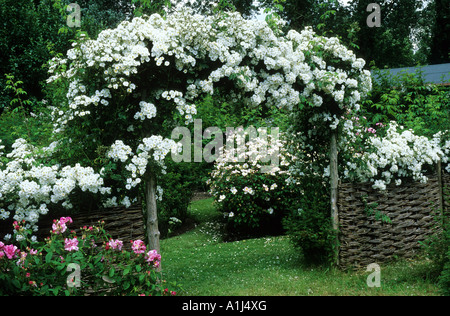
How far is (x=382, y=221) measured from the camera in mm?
5211

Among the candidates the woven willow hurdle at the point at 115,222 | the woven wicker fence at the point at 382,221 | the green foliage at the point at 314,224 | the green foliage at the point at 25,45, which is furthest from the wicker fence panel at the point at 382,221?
the green foliage at the point at 25,45

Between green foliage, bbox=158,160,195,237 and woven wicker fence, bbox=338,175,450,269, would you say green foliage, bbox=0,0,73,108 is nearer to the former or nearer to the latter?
green foliage, bbox=158,160,195,237

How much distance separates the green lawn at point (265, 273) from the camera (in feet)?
14.3

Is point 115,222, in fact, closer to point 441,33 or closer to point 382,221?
point 382,221

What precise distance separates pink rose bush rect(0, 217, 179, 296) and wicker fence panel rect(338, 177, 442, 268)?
2517 mm

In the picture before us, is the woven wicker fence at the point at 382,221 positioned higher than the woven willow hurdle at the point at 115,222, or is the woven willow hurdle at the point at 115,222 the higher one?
the woven willow hurdle at the point at 115,222

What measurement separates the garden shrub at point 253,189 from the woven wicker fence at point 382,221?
2.11 m

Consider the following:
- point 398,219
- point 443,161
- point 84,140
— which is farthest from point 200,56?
point 443,161

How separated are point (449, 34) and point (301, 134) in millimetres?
20469

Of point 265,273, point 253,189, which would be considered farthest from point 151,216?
point 253,189

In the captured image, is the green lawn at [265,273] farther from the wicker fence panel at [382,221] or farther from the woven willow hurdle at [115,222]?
the woven willow hurdle at [115,222]

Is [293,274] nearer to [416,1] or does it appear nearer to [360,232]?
[360,232]

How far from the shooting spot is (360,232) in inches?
200

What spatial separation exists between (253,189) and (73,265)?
466cm
